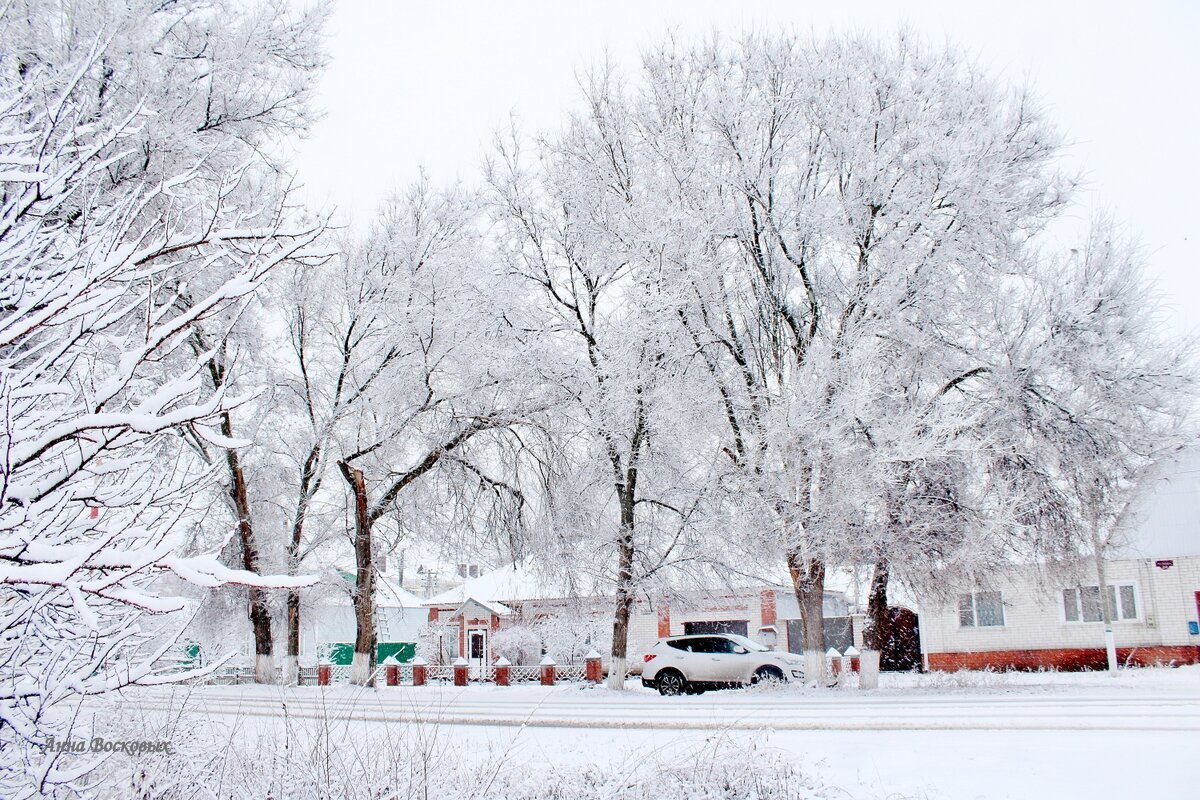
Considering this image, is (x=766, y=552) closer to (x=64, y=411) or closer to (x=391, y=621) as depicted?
(x=64, y=411)

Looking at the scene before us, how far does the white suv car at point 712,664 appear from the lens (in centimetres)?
2216

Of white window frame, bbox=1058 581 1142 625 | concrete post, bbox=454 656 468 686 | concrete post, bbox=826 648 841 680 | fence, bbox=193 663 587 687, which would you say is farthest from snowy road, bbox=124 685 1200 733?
white window frame, bbox=1058 581 1142 625

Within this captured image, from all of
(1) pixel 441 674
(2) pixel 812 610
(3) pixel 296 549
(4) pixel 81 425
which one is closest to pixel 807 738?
(4) pixel 81 425

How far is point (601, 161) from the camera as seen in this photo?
2297cm

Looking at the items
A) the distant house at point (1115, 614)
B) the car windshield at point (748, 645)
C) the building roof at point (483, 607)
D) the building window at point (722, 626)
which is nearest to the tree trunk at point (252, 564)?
the car windshield at point (748, 645)

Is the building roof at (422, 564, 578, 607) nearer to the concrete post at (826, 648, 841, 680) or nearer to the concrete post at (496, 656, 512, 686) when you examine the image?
the concrete post at (496, 656, 512, 686)

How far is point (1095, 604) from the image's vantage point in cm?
2873

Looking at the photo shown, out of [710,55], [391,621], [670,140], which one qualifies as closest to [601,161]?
[670,140]

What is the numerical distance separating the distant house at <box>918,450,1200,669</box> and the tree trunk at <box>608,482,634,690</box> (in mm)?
11032

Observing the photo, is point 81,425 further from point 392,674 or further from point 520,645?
point 520,645

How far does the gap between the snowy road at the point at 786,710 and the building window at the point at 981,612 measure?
13236 mm

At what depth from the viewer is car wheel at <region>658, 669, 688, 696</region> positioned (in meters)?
22.6

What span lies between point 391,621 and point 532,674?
25158 mm

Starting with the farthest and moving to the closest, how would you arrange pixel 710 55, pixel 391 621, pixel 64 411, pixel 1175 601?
pixel 391 621
pixel 1175 601
pixel 710 55
pixel 64 411
